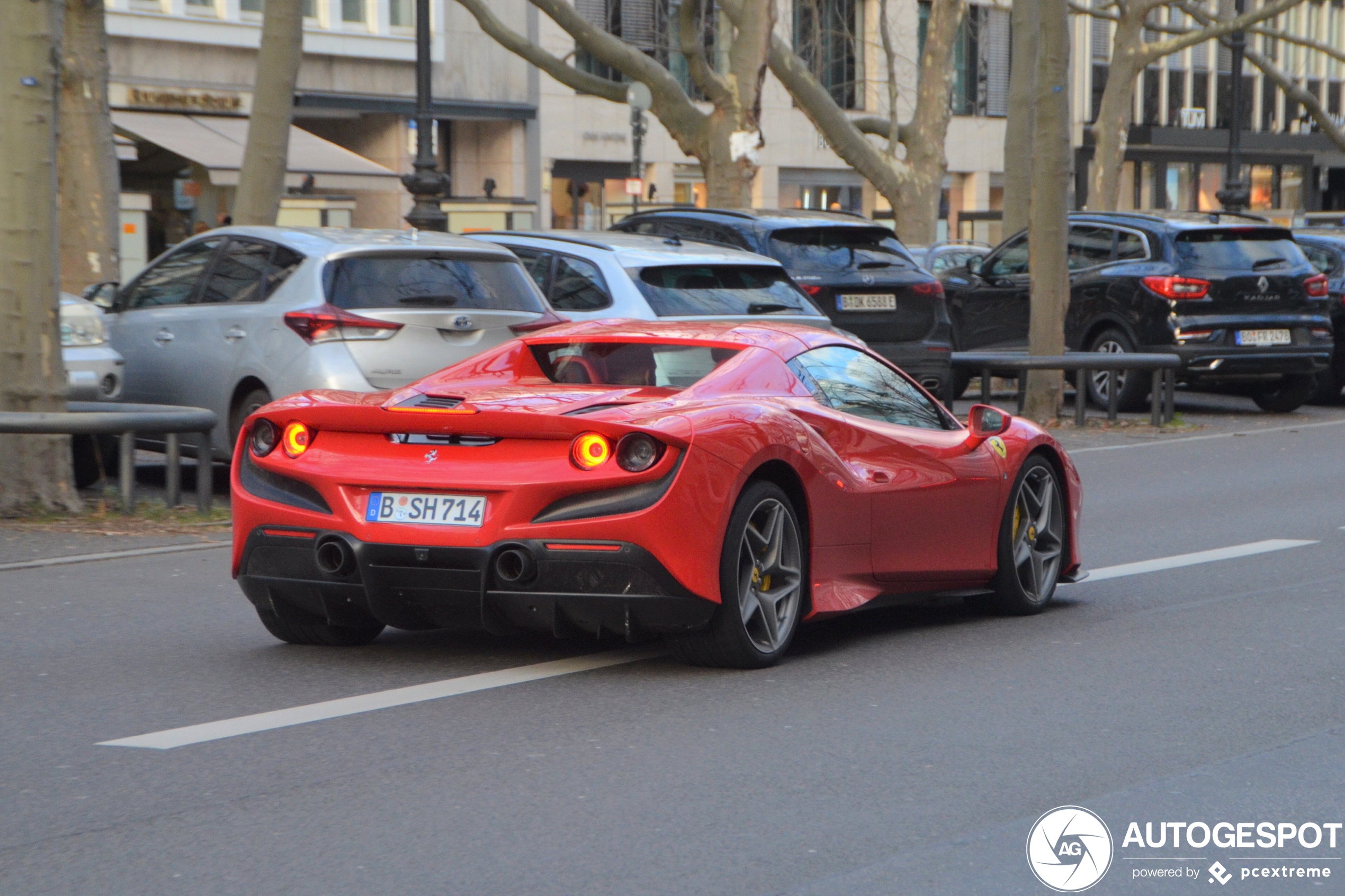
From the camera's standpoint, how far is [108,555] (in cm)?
1012

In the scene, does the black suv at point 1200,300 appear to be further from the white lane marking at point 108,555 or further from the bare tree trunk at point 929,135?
the bare tree trunk at point 929,135

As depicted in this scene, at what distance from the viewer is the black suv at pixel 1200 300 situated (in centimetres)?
1947

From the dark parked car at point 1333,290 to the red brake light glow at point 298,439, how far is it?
15943 millimetres

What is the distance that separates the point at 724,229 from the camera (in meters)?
16.8

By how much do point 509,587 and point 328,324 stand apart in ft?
17.6

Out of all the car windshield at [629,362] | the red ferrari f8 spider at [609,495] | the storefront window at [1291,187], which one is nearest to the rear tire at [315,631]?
the red ferrari f8 spider at [609,495]

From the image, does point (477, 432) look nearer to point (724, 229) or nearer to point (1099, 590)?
point (1099, 590)

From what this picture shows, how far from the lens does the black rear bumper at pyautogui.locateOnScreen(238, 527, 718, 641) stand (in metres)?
6.59

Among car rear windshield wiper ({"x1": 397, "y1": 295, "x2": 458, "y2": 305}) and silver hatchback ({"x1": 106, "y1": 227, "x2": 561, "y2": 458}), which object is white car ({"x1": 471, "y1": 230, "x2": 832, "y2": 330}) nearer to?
silver hatchback ({"x1": 106, "y1": 227, "x2": 561, "y2": 458})

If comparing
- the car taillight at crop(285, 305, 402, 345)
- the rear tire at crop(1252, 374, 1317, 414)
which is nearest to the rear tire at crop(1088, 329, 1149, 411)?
the rear tire at crop(1252, 374, 1317, 414)

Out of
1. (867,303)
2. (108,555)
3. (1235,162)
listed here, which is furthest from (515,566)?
(1235,162)

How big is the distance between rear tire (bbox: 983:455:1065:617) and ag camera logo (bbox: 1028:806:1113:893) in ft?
10.6

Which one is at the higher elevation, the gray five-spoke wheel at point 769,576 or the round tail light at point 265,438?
the round tail light at point 265,438

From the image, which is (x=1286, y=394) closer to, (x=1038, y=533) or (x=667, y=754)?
(x=1038, y=533)
